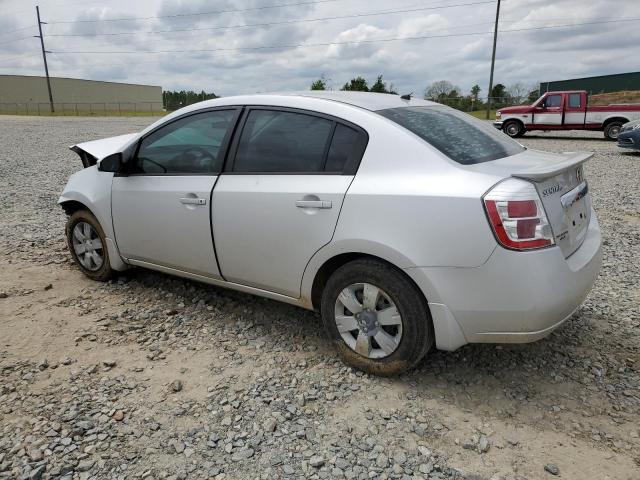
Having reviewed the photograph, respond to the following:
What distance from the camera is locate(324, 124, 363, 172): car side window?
299 cm

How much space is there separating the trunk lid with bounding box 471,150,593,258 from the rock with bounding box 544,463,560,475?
3.51ft

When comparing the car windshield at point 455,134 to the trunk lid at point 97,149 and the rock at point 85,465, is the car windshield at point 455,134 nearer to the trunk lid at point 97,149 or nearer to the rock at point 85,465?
the rock at point 85,465

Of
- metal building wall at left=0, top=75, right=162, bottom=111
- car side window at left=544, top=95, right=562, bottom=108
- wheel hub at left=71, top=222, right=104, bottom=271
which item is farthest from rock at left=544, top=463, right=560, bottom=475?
metal building wall at left=0, top=75, right=162, bottom=111

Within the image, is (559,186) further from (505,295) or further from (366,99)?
(366,99)

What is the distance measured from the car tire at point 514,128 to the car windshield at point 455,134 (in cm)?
1753

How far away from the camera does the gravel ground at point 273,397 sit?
7.93ft

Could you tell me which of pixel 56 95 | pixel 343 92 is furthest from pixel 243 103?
pixel 56 95

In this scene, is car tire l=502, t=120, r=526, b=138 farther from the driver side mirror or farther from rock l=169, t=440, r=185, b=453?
rock l=169, t=440, r=185, b=453

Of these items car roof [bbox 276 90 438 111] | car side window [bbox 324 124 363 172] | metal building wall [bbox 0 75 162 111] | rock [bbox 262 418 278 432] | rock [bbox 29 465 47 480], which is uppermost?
metal building wall [bbox 0 75 162 111]

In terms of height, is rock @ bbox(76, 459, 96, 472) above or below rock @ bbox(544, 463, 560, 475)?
above

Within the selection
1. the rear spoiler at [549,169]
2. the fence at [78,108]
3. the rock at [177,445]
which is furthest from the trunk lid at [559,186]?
the fence at [78,108]

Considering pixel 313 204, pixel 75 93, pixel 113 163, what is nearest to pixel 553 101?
pixel 113 163

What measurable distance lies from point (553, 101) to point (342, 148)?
735 inches

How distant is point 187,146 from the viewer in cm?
381
